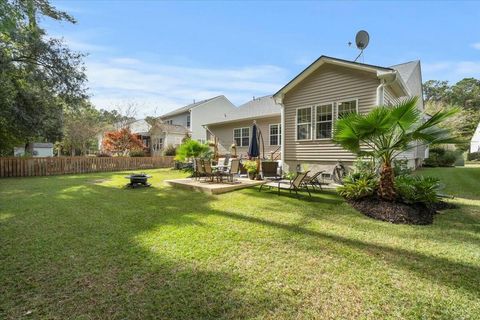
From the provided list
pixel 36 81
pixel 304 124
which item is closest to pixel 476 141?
pixel 304 124

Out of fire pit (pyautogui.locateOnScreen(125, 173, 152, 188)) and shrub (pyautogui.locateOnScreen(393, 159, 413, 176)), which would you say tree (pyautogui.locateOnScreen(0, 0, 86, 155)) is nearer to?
fire pit (pyautogui.locateOnScreen(125, 173, 152, 188))

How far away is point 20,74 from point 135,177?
10.2 m

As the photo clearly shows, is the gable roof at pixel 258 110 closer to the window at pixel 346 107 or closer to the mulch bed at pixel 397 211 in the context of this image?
the window at pixel 346 107

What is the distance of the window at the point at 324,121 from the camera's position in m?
10.1

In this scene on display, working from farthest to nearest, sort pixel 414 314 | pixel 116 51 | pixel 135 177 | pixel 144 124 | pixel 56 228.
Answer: pixel 144 124
pixel 116 51
pixel 135 177
pixel 56 228
pixel 414 314

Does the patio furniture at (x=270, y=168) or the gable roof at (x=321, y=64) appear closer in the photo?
the gable roof at (x=321, y=64)

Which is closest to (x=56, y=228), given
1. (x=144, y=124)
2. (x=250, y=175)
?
(x=250, y=175)

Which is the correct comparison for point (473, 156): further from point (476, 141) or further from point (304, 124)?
point (304, 124)

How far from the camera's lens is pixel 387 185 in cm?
597

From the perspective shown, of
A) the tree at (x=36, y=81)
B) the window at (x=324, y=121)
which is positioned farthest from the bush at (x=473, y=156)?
the tree at (x=36, y=81)

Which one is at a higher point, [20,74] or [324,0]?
[324,0]

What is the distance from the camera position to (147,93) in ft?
101

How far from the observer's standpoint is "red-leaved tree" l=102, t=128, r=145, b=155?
23.5m

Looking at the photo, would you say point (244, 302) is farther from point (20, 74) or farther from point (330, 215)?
point (20, 74)
